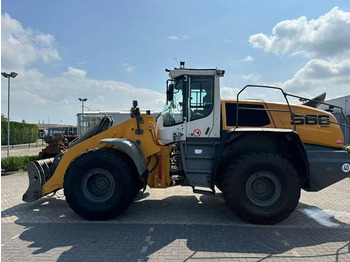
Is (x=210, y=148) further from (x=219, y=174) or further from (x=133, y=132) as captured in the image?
(x=133, y=132)

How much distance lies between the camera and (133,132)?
6.10 meters

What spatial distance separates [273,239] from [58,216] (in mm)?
4263

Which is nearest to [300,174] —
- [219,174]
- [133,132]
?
[219,174]

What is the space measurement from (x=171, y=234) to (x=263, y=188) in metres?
2.05

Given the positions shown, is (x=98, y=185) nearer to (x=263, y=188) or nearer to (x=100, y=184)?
(x=100, y=184)

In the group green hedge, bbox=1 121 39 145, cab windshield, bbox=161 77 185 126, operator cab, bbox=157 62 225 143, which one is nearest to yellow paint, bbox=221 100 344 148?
operator cab, bbox=157 62 225 143

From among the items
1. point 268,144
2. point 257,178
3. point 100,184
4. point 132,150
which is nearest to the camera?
point 257,178

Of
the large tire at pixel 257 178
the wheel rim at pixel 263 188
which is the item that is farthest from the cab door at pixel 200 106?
the wheel rim at pixel 263 188

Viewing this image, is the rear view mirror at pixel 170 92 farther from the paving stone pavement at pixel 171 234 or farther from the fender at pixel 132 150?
the paving stone pavement at pixel 171 234

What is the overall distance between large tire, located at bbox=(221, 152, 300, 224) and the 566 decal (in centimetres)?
112

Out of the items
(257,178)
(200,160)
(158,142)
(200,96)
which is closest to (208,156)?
(200,160)

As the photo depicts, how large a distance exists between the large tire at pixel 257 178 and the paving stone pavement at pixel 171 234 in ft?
0.85

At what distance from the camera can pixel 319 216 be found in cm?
592

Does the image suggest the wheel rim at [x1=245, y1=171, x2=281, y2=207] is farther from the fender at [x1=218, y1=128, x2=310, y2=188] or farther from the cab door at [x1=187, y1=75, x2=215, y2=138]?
the cab door at [x1=187, y1=75, x2=215, y2=138]
